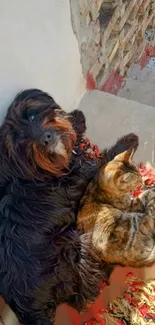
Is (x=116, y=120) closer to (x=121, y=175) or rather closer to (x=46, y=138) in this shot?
(x=121, y=175)

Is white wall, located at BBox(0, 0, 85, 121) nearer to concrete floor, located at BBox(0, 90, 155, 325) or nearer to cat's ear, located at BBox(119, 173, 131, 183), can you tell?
concrete floor, located at BBox(0, 90, 155, 325)

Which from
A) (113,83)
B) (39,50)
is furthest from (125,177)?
(113,83)

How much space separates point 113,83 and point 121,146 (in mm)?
1035

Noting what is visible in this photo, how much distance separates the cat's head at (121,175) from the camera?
2.04 metres

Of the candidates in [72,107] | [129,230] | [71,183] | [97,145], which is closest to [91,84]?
[72,107]

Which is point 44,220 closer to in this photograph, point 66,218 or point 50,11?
point 66,218

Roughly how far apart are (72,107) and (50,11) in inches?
22.9

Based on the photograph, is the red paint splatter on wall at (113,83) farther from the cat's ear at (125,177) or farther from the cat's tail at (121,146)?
the cat's ear at (125,177)

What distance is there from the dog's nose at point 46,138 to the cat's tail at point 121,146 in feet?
1.29

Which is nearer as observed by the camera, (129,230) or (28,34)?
(129,230)

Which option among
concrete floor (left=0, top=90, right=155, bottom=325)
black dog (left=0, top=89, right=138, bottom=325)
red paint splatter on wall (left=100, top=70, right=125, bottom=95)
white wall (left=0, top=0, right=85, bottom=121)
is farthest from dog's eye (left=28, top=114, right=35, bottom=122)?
red paint splatter on wall (left=100, top=70, right=125, bottom=95)

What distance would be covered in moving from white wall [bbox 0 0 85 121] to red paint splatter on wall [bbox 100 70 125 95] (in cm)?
43

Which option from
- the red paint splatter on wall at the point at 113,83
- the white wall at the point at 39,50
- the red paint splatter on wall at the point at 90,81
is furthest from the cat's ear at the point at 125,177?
the red paint splatter on wall at the point at 113,83

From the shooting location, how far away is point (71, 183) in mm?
2203
